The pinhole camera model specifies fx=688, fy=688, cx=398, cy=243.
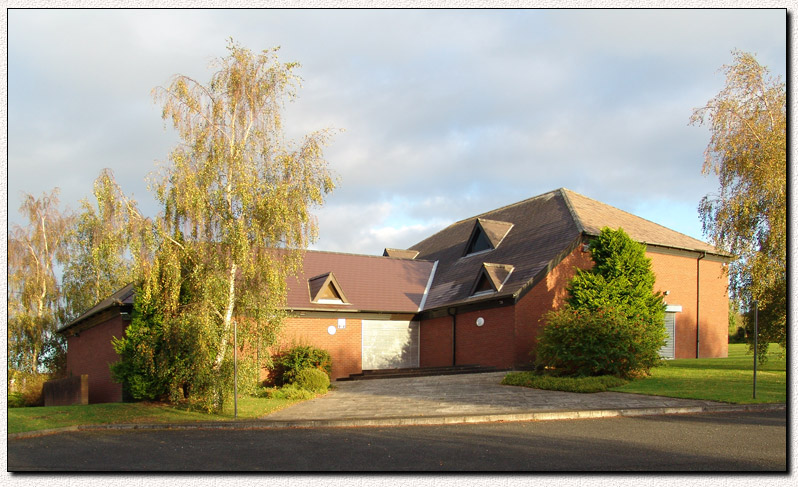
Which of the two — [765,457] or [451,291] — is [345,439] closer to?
[765,457]

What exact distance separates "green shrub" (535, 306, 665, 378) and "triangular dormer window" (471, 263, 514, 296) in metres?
4.25

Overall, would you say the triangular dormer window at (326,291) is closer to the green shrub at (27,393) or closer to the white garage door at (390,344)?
the white garage door at (390,344)

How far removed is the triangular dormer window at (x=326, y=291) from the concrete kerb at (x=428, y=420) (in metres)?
11.9

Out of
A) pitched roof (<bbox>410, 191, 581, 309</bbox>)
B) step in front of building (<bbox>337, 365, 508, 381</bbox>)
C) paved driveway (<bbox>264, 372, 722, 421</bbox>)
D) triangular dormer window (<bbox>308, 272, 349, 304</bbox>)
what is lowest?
step in front of building (<bbox>337, 365, 508, 381</bbox>)

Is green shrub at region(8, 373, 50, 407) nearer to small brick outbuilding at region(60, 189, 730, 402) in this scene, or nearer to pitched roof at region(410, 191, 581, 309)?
small brick outbuilding at region(60, 189, 730, 402)

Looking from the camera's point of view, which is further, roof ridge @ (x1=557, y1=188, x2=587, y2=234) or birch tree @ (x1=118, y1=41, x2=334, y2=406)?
roof ridge @ (x1=557, y1=188, x2=587, y2=234)

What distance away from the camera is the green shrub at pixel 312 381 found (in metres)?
21.1

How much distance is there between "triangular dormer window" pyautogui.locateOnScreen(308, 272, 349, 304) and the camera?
26.6m

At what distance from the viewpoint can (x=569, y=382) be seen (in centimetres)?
1833

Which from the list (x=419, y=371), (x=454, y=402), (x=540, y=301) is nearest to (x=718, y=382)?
(x=454, y=402)

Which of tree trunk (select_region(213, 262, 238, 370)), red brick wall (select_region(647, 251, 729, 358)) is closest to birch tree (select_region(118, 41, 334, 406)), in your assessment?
tree trunk (select_region(213, 262, 238, 370))

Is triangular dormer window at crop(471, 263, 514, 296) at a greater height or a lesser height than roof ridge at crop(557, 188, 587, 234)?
lesser

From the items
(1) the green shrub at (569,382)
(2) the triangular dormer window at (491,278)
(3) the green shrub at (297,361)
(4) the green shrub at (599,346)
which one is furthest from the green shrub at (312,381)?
(2) the triangular dormer window at (491,278)

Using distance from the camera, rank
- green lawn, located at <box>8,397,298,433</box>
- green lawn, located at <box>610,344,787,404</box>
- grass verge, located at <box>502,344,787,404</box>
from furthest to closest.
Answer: grass verge, located at <box>502,344,787,404</box>
green lawn, located at <box>610,344,787,404</box>
green lawn, located at <box>8,397,298,433</box>
